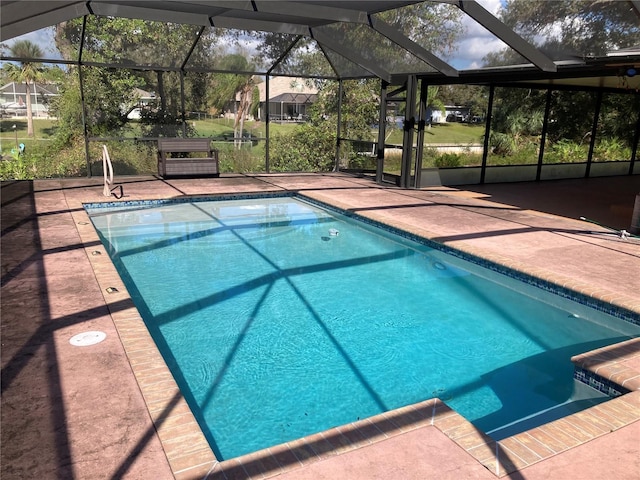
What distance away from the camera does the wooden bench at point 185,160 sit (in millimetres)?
10805

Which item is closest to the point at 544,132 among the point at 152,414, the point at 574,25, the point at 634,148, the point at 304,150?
the point at 634,148

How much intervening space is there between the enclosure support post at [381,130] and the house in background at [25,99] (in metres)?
8.06

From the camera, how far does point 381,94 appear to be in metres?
11.1

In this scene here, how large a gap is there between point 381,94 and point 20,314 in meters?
9.02

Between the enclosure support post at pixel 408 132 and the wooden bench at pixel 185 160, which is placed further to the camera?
the wooden bench at pixel 185 160

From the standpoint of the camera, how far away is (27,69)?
1230 cm

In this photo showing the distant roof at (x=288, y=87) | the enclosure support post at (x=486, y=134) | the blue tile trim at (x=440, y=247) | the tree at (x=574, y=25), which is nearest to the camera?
the blue tile trim at (x=440, y=247)

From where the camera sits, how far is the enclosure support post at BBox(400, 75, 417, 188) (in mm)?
10312

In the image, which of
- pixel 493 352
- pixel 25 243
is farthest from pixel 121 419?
pixel 25 243

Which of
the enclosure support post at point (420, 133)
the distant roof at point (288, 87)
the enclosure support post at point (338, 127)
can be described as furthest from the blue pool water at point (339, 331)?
the distant roof at point (288, 87)

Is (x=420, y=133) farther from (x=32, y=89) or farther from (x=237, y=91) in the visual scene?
(x=32, y=89)

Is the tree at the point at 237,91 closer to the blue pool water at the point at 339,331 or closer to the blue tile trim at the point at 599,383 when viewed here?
the blue pool water at the point at 339,331

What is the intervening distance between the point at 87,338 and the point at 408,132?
846cm

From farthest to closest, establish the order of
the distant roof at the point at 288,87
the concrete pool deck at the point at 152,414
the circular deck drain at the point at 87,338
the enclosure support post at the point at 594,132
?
the enclosure support post at the point at 594,132
the distant roof at the point at 288,87
the circular deck drain at the point at 87,338
the concrete pool deck at the point at 152,414
